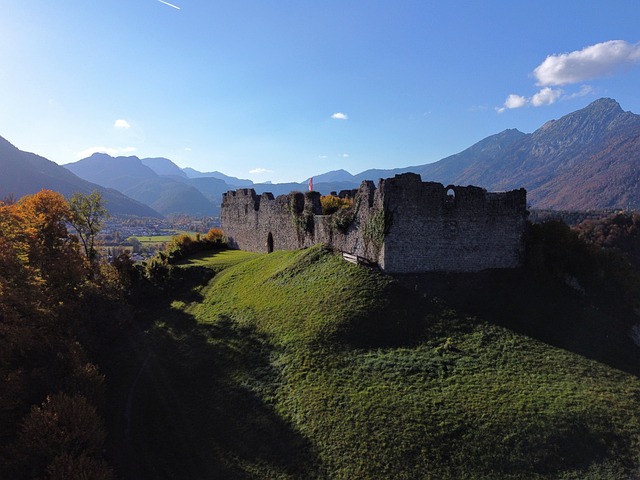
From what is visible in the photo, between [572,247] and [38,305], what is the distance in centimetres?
3240

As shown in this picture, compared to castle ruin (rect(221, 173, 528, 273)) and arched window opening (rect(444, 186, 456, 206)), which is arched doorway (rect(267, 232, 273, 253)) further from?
arched window opening (rect(444, 186, 456, 206))

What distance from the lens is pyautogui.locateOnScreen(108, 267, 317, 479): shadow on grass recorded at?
15.9 m

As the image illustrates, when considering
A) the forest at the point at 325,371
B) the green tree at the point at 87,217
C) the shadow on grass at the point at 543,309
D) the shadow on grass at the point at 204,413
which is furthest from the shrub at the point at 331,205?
the green tree at the point at 87,217

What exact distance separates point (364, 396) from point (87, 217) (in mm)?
34162

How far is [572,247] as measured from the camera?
85.2 ft

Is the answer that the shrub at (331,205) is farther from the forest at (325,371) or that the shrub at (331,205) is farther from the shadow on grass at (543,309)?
the shadow on grass at (543,309)

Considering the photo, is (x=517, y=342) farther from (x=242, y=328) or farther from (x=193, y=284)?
(x=193, y=284)

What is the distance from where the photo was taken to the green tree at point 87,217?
38.7 m

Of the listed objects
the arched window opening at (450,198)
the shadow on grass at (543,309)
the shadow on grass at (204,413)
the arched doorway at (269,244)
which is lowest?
the shadow on grass at (204,413)

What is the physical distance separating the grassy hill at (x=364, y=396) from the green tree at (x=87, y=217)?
18.3 metres

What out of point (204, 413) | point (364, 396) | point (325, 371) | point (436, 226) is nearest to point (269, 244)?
point (436, 226)

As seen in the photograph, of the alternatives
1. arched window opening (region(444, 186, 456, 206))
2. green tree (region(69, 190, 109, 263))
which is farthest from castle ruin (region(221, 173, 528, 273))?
green tree (region(69, 190, 109, 263))

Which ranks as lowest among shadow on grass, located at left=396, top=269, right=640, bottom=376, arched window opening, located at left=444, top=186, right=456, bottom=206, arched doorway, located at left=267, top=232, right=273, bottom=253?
shadow on grass, located at left=396, top=269, right=640, bottom=376

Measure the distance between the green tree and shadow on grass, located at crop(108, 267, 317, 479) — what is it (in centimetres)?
1812
